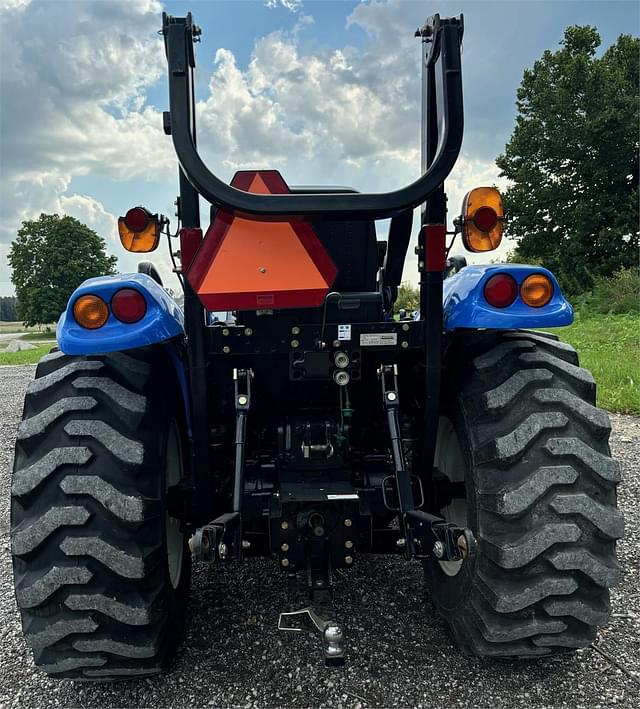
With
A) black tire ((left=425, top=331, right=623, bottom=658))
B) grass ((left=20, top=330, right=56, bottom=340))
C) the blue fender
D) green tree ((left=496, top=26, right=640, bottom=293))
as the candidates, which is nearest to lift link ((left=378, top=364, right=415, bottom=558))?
black tire ((left=425, top=331, right=623, bottom=658))

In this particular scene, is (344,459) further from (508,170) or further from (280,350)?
(508,170)

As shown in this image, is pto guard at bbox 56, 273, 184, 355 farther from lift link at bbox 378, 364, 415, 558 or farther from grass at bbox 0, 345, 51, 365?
grass at bbox 0, 345, 51, 365

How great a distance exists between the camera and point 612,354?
36.1 feet

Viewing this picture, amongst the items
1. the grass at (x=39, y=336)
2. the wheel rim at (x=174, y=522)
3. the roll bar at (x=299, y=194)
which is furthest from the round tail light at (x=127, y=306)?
the grass at (x=39, y=336)

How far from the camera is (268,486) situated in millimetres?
2793

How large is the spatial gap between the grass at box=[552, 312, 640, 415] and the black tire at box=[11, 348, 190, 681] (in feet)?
22.7

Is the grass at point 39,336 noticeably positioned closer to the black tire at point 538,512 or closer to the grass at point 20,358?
the grass at point 20,358

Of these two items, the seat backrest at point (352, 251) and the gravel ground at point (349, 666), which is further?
the seat backrest at point (352, 251)

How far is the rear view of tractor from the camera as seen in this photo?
212 centimetres

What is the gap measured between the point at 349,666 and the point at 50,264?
48.8 meters

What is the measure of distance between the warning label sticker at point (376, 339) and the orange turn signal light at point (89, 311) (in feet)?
3.40

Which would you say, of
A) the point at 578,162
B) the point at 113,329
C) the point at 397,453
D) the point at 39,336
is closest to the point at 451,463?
the point at 397,453

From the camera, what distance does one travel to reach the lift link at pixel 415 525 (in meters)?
2.06

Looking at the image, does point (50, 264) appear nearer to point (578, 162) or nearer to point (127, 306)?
point (578, 162)
